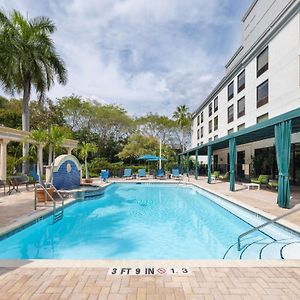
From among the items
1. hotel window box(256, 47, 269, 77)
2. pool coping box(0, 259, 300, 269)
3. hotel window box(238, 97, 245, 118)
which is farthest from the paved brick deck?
hotel window box(238, 97, 245, 118)

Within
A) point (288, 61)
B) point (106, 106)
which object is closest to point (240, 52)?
point (288, 61)

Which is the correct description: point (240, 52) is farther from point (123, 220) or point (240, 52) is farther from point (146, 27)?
point (123, 220)

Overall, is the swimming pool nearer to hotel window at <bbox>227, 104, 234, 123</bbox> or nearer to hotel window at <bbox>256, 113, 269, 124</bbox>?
hotel window at <bbox>256, 113, 269, 124</bbox>

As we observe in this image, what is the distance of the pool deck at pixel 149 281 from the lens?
10.6 ft

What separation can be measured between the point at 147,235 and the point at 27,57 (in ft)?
50.1

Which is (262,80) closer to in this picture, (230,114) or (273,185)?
(230,114)

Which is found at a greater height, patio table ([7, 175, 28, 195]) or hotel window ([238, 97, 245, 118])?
hotel window ([238, 97, 245, 118])

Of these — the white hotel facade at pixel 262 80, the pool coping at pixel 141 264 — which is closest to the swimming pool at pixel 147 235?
the pool coping at pixel 141 264

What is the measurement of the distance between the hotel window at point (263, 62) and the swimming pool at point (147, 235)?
12039mm

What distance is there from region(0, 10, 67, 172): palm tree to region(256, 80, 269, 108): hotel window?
1530 cm

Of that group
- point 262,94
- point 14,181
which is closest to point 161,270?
point 14,181

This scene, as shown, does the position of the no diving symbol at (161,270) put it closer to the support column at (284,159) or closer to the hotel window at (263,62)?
the support column at (284,159)

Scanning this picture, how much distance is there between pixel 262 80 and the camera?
1897 cm

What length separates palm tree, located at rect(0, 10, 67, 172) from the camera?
53.9 feet
